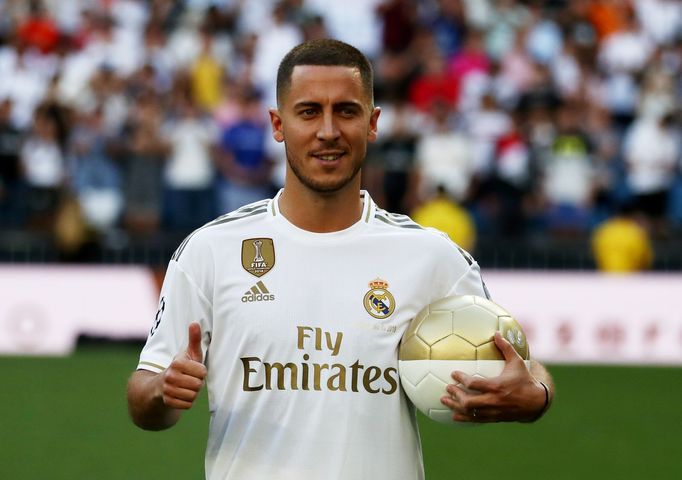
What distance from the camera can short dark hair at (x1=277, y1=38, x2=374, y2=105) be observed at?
4.10 metres

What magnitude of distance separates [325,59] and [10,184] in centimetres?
1104

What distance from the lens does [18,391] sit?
11.2 metres

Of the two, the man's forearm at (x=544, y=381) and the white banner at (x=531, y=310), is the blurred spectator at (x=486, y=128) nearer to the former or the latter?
the white banner at (x=531, y=310)

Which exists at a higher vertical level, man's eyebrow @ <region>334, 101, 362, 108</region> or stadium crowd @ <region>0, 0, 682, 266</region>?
man's eyebrow @ <region>334, 101, 362, 108</region>

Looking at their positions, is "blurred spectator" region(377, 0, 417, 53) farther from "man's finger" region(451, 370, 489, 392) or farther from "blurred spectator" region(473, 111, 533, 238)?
"man's finger" region(451, 370, 489, 392)

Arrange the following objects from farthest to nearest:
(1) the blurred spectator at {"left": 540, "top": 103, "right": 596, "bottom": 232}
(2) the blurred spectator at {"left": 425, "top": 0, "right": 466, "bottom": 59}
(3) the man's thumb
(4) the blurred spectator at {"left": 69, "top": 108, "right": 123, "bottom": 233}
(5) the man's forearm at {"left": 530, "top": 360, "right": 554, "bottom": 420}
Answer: (2) the blurred spectator at {"left": 425, "top": 0, "right": 466, "bottom": 59} → (1) the blurred spectator at {"left": 540, "top": 103, "right": 596, "bottom": 232} → (4) the blurred spectator at {"left": 69, "top": 108, "right": 123, "bottom": 233} → (5) the man's forearm at {"left": 530, "top": 360, "right": 554, "bottom": 420} → (3) the man's thumb

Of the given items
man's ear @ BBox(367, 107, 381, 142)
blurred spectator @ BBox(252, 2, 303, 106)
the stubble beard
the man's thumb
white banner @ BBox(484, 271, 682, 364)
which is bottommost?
white banner @ BBox(484, 271, 682, 364)

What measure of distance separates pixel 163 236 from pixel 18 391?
11.3 ft

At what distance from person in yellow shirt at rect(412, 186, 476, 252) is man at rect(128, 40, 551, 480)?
980 cm

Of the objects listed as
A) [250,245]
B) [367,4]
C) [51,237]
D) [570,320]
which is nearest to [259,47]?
[367,4]

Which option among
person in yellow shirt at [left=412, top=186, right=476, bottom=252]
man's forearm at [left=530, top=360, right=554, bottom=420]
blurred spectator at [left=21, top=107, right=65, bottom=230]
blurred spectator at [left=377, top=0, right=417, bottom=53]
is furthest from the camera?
blurred spectator at [left=377, top=0, right=417, bottom=53]

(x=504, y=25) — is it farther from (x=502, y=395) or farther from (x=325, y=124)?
(x=502, y=395)

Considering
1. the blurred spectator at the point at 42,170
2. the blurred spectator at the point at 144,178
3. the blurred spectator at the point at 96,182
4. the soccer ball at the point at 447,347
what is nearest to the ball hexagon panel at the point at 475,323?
the soccer ball at the point at 447,347

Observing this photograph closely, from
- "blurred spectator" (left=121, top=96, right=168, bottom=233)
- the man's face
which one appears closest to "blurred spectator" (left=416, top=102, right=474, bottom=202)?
"blurred spectator" (left=121, top=96, right=168, bottom=233)
